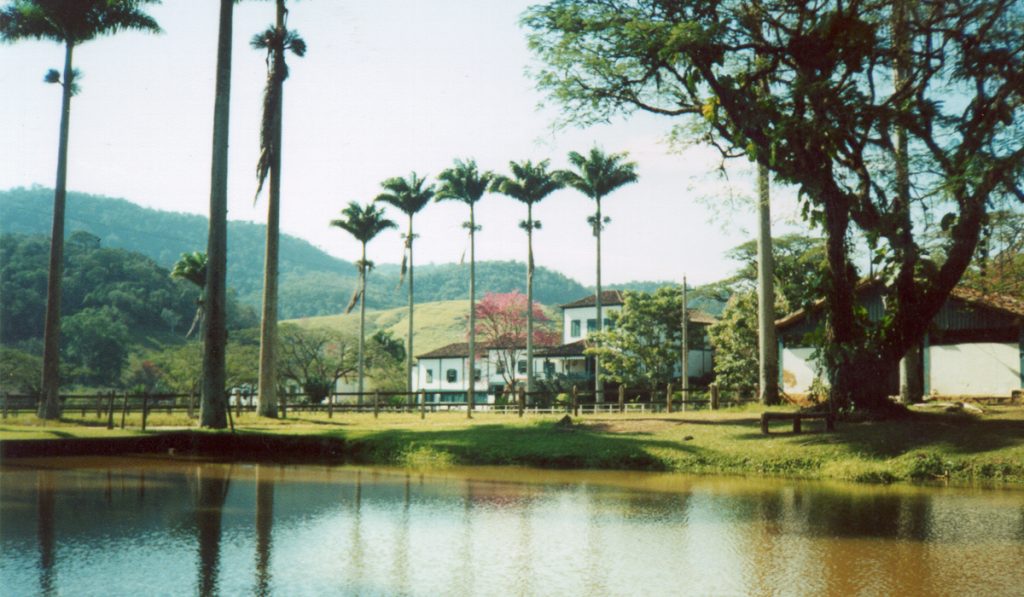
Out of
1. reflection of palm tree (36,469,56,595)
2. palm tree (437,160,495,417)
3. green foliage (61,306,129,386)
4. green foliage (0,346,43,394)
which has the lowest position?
reflection of palm tree (36,469,56,595)

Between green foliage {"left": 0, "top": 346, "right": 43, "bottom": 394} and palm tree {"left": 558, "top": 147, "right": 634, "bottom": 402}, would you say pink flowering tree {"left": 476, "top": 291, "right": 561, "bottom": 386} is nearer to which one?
A: palm tree {"left": 558, "top": 147, "right": 634, "bottom": 402}

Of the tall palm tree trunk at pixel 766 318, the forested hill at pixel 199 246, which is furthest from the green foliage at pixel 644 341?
the forested hill at pixel 199 246

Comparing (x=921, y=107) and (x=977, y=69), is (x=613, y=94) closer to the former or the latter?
(x=921, y=107)

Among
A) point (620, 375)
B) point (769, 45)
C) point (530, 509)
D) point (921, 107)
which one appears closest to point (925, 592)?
point (530, 509)

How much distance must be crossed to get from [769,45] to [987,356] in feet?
57.3

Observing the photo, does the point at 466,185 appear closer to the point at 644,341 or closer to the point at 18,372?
the point at 644,341

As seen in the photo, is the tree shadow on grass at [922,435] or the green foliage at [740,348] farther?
the green foliage at [740,348]

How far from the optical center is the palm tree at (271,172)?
3200 cm

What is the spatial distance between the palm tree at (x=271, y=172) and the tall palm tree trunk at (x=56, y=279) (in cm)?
685

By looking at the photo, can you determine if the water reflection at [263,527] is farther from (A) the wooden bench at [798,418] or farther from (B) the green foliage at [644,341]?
(B) the green foliage at [644,341]

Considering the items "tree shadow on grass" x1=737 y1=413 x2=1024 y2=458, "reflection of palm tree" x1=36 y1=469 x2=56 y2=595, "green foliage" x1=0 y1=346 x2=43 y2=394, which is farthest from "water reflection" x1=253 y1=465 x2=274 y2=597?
"green foliage" x1=0 y1=346 x2=43 y2=394

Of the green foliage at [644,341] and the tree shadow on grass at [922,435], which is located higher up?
the green foliage at [644,341]

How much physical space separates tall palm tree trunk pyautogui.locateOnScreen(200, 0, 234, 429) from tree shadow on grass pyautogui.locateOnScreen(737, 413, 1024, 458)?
15.4 metres

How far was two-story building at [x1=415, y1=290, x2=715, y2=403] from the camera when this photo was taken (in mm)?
67938
